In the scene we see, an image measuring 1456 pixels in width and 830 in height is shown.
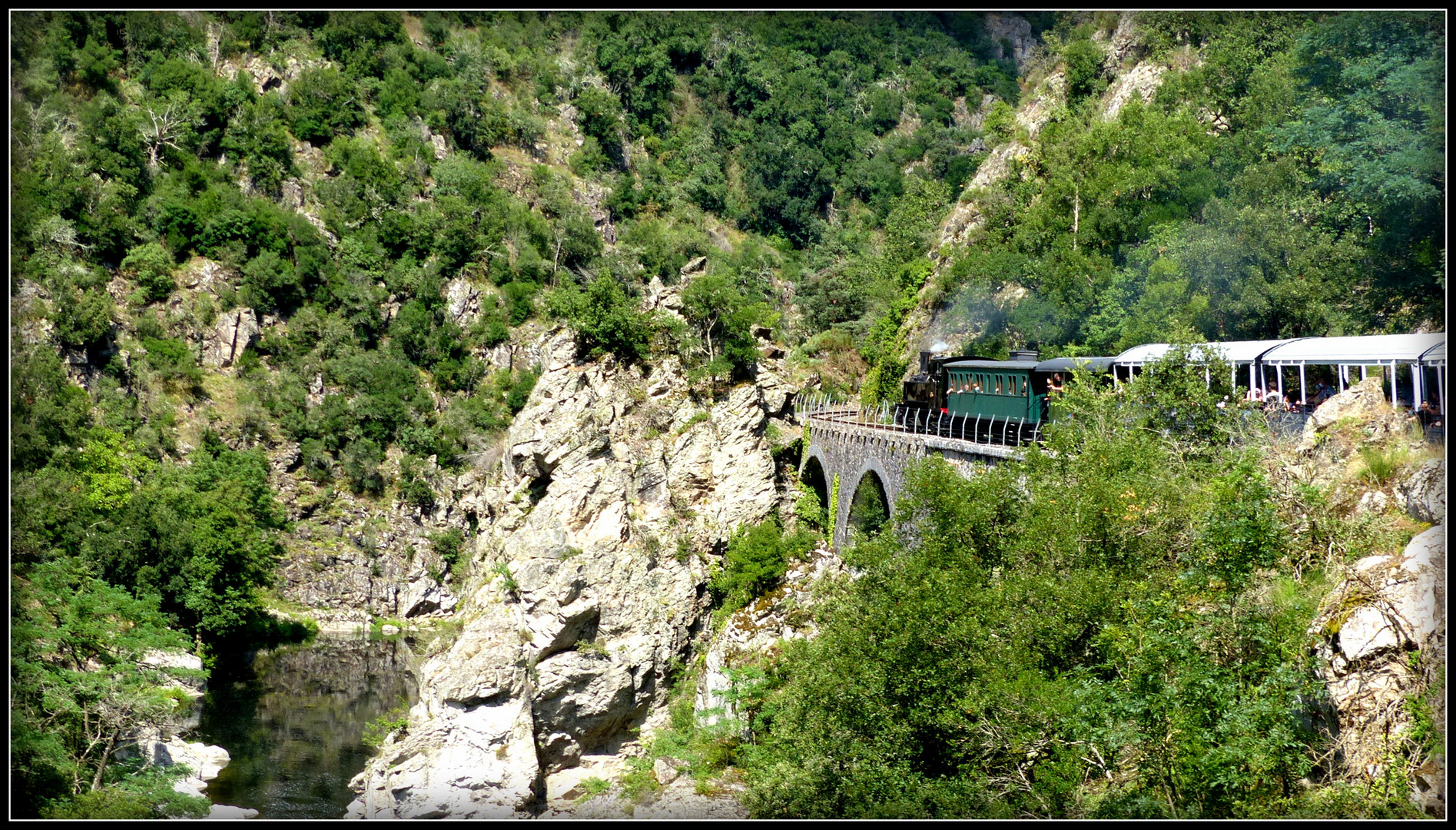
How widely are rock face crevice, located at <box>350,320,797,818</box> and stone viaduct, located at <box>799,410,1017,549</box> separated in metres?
2.32

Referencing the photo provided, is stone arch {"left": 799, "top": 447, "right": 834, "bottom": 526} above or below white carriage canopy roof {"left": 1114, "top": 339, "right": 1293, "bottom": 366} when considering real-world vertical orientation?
below

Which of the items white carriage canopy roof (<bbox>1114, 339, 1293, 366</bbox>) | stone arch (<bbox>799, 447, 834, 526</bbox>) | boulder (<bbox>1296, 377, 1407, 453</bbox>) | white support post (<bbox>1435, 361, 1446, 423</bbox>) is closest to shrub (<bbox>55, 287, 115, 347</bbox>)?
stone arch (<bbox>799, 447, 834, 526</bbox>)

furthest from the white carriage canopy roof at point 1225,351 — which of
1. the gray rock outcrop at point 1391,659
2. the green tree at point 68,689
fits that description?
the green tree at point 68,689

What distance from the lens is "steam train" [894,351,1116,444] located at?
31422 millimetres

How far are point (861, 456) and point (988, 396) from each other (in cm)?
556

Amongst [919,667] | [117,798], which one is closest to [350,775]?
[117,798]

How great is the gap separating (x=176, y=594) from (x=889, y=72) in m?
100

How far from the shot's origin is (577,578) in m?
38.0

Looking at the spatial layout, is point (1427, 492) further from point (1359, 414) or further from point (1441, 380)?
point (1441, 380)

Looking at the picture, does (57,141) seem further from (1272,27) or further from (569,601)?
(1272,27)

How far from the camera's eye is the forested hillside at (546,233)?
33.2 m

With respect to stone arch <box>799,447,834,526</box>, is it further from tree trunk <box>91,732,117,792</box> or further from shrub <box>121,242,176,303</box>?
shrub <box>121,242,176,303</box>

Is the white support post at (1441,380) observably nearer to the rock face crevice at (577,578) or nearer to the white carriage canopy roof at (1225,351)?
the white carriage canopy roof at (1225,351)

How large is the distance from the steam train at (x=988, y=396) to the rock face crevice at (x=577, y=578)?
29.4 ft
